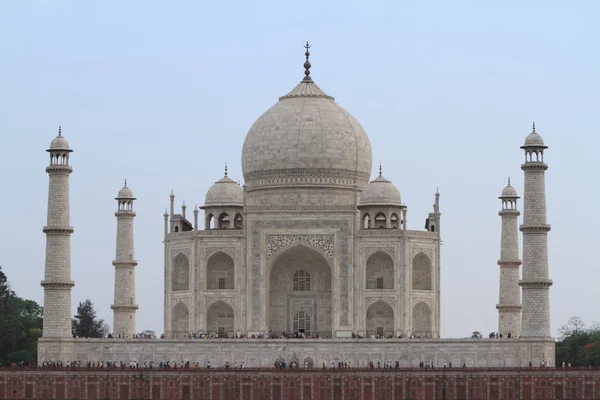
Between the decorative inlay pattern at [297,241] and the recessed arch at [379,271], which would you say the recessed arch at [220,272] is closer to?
the decorative inlay pattern at [297,241]

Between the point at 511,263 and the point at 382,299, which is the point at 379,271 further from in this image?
the point at 511,263

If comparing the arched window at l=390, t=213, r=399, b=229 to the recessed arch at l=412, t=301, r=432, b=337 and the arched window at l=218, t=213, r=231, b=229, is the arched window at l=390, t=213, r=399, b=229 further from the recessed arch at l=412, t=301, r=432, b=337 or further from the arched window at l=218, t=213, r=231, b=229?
the arched window at l=218, t=213, r=231, b=229

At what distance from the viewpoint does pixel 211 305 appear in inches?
2159

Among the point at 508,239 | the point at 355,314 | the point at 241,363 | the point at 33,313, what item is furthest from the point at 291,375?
the point at 33,313

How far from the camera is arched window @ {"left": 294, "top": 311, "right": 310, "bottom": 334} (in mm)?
55438

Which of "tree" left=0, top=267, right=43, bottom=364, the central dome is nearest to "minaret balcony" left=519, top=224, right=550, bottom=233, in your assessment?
the central dome

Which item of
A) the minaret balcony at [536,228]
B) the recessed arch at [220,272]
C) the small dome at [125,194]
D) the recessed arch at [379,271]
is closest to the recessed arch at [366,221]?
the recessed arch at [379,271]

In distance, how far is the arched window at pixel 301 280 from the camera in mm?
55750

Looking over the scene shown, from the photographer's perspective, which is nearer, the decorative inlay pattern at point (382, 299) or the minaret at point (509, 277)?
the decorative inlay pattern at point (382, 299)

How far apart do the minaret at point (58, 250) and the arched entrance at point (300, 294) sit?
23.2ft

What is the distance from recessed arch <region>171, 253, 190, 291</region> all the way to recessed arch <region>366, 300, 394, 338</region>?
616 cm

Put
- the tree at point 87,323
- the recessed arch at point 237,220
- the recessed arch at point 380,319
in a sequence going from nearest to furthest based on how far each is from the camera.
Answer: the recessed arch at point 380,319
the recessed arch at point 237,220
the tree at point 87,323

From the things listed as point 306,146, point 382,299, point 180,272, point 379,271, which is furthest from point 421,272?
point 180,272

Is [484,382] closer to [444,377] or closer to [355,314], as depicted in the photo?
[444,377]
